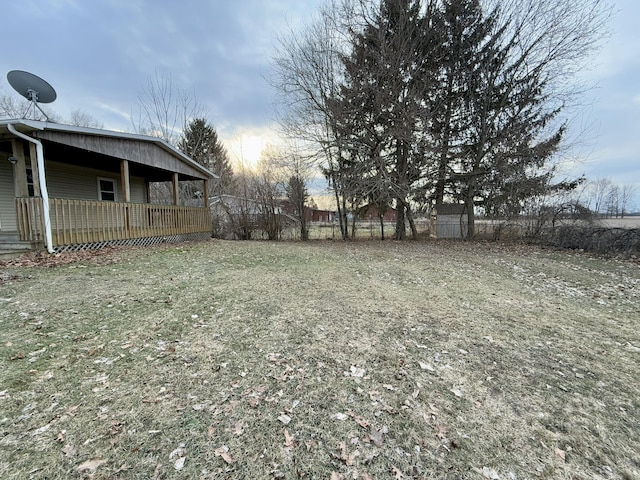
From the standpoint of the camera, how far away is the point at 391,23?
513 inches

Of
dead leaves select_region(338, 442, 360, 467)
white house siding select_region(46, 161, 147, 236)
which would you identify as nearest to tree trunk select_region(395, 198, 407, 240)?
white house siding select_region(46, 161, 147, 236)

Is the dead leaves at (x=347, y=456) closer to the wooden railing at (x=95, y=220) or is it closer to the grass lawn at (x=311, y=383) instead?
the grass lawn at (x=311, y=383)

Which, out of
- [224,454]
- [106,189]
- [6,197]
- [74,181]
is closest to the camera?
[224,454]

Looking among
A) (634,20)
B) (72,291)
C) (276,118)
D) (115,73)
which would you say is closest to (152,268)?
(72,291)

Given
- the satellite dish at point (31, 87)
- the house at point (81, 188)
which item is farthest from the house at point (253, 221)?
the satellite dish at point (31, 87)

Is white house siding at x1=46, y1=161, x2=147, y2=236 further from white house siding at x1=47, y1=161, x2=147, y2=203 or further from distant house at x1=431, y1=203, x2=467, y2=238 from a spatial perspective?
distant house at x1=431, y1=203, x2=467, y2=238

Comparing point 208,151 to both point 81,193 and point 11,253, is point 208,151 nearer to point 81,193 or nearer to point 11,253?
point 81,193

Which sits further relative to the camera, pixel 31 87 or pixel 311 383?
pixel 31 87

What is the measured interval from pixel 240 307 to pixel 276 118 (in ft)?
41.6

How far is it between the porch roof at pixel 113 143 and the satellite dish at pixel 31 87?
0.80m

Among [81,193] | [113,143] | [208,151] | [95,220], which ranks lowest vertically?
→ [95,220]

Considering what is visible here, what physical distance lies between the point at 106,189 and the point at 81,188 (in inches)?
37.6

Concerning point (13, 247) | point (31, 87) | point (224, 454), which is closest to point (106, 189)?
point (31, 87)

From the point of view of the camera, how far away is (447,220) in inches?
644
